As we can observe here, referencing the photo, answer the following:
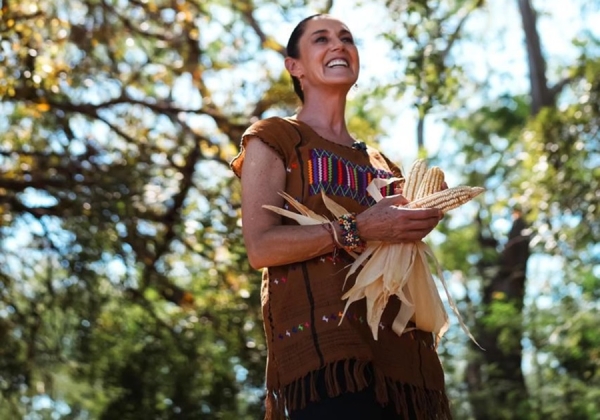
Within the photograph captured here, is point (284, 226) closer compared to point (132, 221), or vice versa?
point (284, 226)

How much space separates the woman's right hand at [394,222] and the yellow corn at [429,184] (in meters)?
0.12

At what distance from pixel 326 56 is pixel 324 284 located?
2.24ft

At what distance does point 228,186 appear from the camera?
757 cm

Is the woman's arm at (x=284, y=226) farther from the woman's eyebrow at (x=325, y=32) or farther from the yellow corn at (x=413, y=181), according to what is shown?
the woman's eyebrow at (x=325, y=32)

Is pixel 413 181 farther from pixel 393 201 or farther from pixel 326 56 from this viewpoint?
pixel 326 56

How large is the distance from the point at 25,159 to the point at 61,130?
1.33 feet

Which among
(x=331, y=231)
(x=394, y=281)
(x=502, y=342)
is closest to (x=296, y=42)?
(x=331, y=231)

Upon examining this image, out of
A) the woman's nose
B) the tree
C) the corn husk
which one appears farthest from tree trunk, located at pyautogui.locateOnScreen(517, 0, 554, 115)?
the corn husk

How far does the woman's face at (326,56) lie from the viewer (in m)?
3.27

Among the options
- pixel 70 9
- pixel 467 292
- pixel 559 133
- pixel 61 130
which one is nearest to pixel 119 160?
pixel 61 130

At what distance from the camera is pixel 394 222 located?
2898 mm

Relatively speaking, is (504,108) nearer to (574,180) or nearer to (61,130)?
(574,180)

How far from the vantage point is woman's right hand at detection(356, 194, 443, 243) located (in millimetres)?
2898

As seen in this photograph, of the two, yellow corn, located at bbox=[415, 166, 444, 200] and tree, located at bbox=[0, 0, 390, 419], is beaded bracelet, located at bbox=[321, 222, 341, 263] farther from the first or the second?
tree, located at bbox=[0, 0, 390, 419]
